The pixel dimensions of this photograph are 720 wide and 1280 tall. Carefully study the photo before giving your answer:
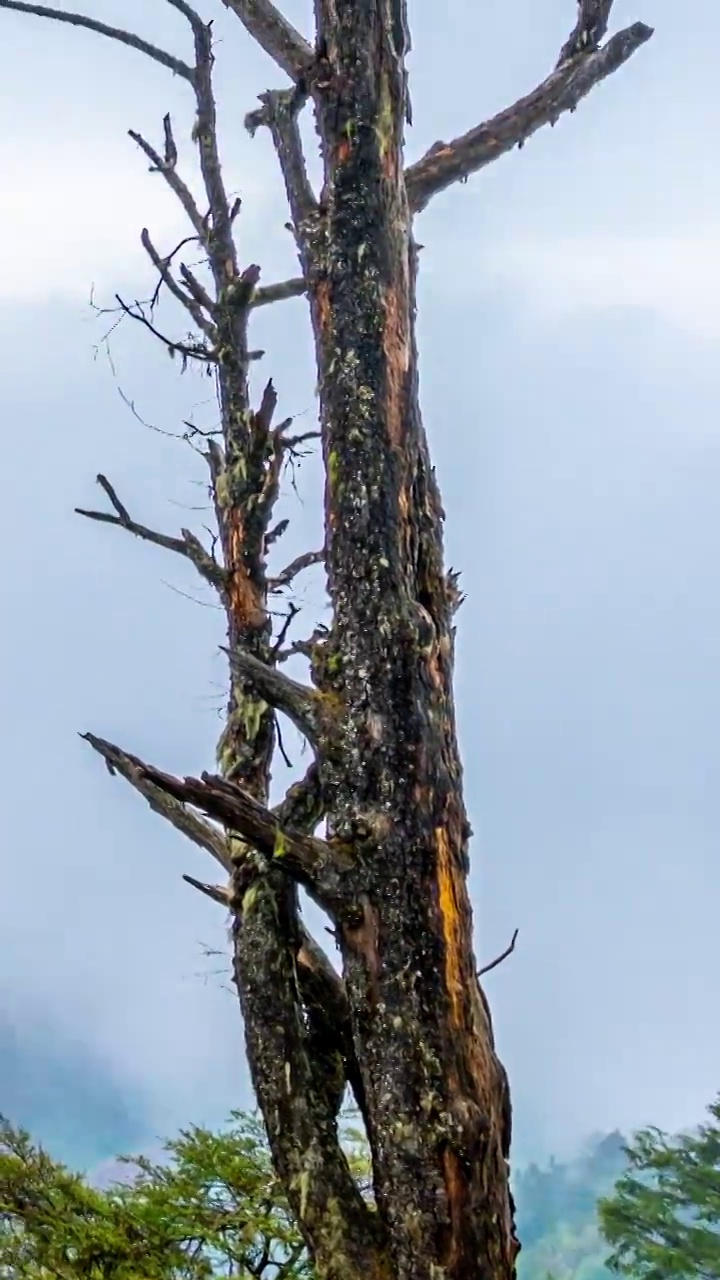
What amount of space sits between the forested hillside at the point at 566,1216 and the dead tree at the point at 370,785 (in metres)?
3.85

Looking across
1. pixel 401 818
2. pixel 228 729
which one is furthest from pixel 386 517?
pixel 228 729

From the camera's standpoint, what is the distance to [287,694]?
2023 millimetres

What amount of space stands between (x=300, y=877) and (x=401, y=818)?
0.20 m

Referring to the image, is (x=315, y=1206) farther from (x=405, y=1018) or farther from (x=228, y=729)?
(x=228, y=729)

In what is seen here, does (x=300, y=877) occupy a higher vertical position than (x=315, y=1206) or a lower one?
higher

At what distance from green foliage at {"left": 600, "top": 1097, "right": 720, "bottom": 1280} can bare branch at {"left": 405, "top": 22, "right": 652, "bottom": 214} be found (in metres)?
4.01

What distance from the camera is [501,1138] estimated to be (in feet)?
5.95

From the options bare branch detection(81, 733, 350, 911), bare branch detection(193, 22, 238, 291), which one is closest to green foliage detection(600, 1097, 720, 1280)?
bare branch detection(81, 733, 350, 911)

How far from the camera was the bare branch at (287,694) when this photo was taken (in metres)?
1.97

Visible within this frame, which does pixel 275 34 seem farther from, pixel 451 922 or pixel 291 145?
pixel 451 922

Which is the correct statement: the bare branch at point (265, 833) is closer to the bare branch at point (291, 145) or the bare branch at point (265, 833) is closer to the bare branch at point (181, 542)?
the bare branch at point (181, 542)

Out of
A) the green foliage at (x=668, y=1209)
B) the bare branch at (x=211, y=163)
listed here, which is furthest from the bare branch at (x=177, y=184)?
the green foliage at (x=668, y=1209)

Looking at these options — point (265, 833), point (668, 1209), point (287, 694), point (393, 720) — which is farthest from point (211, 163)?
point (668, 1209)

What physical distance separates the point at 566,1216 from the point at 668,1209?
1.23 metres
